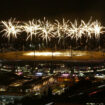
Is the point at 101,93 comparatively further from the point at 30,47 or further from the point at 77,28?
the point at 30,47

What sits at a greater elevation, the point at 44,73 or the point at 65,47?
the point at 65,47

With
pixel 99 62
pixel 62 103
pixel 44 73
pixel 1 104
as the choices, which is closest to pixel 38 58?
pixel 44 73

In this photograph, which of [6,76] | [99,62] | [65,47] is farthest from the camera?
[65,47]

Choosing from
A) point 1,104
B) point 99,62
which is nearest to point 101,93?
point 1,104

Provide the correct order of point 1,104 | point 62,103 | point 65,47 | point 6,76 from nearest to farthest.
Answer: point 62,103, point 1,104, point 6,76, point 65,47

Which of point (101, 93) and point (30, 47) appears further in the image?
point (30, 47)

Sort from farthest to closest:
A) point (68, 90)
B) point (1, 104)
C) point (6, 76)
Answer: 1. point (6, 76)
2. point (68, 90)
3. point (1, 104)

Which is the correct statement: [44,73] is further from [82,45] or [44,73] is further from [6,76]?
[82,45]

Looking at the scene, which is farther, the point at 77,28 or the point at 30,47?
the point at 30,47

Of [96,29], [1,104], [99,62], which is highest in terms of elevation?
[96,29]
